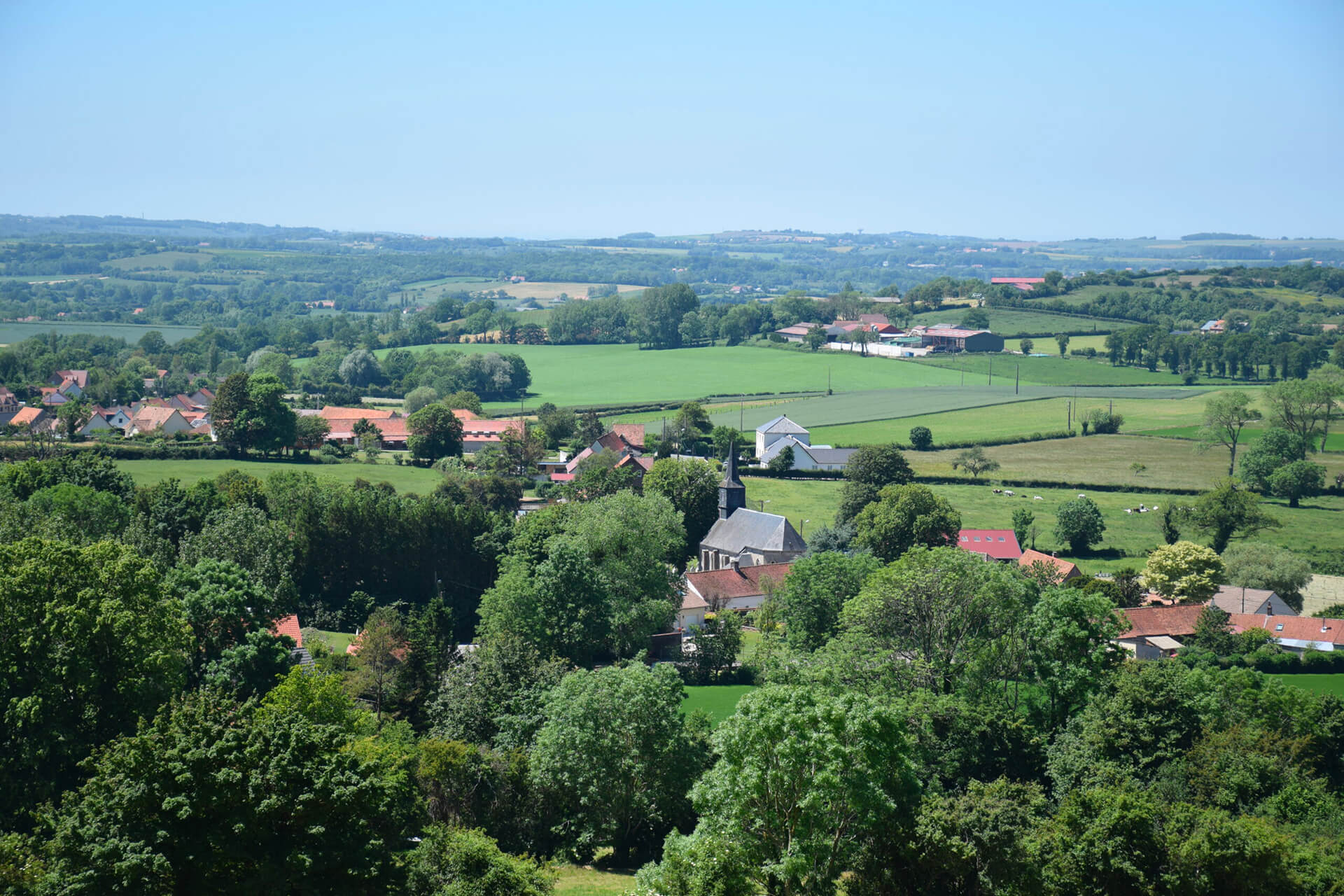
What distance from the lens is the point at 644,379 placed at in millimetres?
118688

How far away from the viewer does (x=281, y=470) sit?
64250mm

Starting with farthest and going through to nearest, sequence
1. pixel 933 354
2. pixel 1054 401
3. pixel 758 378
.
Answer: pixel 933 354, pixel 758 378, pixel 1054 401

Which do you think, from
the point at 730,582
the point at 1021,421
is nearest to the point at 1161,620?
the point at 730,582

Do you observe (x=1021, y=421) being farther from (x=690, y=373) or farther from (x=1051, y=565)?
(x=1051, y=565)

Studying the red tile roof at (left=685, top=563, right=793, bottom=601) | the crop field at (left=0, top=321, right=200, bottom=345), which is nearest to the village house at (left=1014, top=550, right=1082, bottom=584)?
the red tile roof at (left=685, top=563, right=793, bottom=601)

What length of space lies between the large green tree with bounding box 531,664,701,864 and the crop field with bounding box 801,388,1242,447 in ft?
175

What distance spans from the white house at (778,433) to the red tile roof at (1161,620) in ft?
104

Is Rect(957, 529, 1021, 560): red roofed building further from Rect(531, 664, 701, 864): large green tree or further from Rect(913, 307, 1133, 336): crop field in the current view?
Rect(913, 307, 1133, 336): crop field

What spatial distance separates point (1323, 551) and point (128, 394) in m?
92.6

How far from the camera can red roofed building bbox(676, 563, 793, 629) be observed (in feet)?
172

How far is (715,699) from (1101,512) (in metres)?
33.5

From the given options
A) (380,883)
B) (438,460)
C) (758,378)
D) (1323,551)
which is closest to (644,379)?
(758,378)

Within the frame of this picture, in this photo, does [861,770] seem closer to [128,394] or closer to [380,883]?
[380,883]

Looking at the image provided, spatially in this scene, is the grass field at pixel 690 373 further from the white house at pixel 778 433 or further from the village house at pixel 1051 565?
the village house at pixel 1051 565
